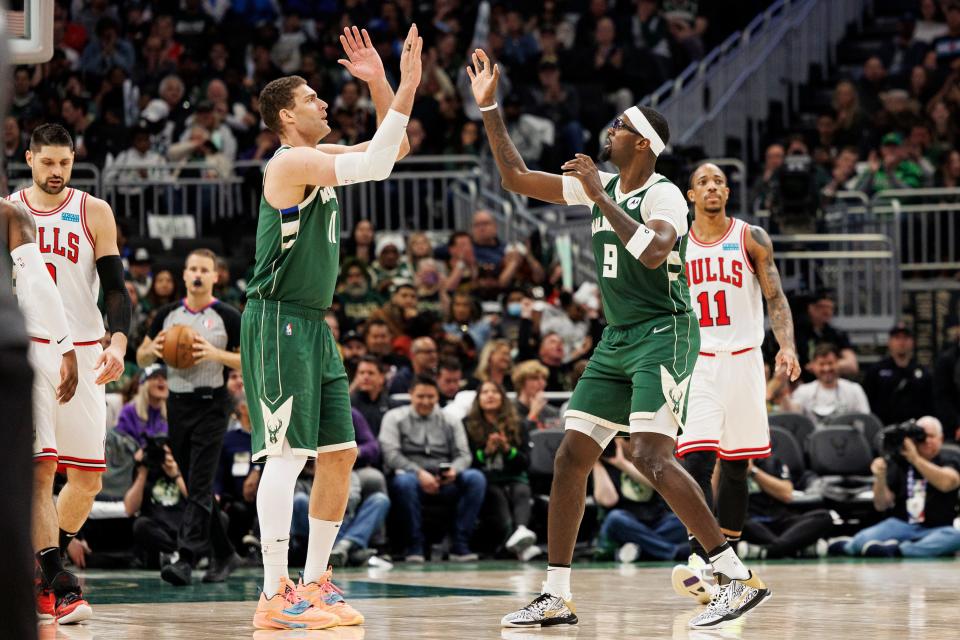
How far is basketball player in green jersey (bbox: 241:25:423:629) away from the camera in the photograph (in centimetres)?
662

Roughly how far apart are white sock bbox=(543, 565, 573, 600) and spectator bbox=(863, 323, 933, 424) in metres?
8.84

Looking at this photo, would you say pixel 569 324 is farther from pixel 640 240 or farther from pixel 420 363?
pixel 640 240

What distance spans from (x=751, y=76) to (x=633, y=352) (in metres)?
15.2

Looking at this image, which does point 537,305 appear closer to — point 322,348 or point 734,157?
point 734,157

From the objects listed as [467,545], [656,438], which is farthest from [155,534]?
[656,438]

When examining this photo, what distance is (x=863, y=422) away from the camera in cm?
1393

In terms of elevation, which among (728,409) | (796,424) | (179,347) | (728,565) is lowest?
(728,565)

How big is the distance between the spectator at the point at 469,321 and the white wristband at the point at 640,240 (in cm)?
876

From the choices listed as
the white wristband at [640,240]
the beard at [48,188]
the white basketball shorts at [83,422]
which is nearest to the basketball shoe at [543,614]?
the white wristband at [640,240]

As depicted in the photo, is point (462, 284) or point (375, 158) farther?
point (462, 284)

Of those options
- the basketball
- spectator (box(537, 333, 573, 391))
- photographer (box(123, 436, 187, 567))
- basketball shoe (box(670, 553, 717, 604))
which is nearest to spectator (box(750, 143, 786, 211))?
spectator (box(537, 333, 573, 391))

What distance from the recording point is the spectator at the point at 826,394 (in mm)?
14250

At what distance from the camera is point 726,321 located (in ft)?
29.3

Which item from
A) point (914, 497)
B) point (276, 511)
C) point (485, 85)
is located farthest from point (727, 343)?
point (914, 497)
